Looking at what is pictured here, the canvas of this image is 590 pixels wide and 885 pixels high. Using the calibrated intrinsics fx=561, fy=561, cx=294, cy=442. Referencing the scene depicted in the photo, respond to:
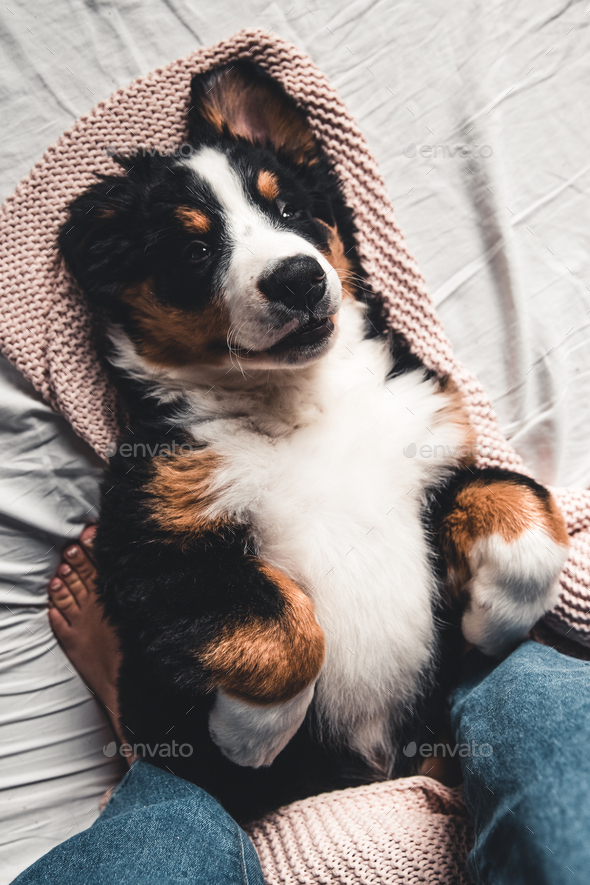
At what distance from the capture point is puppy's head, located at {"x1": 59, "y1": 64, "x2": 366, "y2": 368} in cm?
141

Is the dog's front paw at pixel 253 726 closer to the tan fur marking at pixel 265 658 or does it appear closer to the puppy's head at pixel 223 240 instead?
the tan fur marking at pixel 265 658

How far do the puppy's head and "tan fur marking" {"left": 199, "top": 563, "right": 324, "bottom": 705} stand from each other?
0.67 m

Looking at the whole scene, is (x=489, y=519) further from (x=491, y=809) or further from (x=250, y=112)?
(x=250, y=112)

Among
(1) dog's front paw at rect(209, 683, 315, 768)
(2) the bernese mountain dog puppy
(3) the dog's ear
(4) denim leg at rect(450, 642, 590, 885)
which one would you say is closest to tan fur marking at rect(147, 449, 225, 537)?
(2) the bernese mountain dog puppy

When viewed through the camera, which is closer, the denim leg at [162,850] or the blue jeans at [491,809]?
the blue jeans at [491,809]

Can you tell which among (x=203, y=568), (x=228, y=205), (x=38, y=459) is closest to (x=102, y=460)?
(x=38, y=459)

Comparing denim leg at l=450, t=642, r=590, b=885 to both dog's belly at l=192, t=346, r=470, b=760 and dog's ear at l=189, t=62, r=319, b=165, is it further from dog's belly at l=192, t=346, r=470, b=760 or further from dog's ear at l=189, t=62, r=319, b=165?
dog's ear at l=189, t=62, r=319, b=165

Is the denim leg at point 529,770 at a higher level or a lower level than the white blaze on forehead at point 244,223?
lower

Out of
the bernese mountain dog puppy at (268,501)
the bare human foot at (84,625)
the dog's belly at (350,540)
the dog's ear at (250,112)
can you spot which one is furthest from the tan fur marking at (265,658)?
the dog's ear at (250,112)

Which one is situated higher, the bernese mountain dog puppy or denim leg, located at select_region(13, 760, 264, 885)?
the bernese mountain dog puppy

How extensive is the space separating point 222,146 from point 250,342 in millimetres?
669

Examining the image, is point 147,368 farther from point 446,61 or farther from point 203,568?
point 446,61

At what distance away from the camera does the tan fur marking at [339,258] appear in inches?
66.4

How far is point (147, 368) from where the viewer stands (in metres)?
1.63
